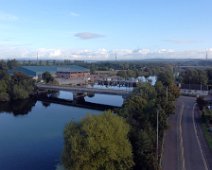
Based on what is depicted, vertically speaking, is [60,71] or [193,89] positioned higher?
[60,71]

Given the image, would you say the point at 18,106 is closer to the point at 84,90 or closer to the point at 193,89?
the point at 84,90

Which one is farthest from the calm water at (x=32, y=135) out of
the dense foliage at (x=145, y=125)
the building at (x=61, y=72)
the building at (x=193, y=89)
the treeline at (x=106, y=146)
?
the building at (x=61, y=72)

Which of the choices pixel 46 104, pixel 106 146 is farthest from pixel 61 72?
pixel 106 146

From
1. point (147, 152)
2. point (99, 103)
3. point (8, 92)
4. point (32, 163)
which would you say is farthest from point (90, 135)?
point (8, 92)

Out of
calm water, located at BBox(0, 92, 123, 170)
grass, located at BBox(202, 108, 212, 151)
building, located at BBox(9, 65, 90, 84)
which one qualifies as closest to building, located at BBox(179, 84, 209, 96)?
calm water, located at BBox(0, 92, 123, 170)

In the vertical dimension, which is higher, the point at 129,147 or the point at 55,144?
the point at 129,147

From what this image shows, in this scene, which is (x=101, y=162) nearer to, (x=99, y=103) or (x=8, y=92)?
(x=99, y=103)

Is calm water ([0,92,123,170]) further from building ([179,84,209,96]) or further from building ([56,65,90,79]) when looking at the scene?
building ([56,65,90,79])
